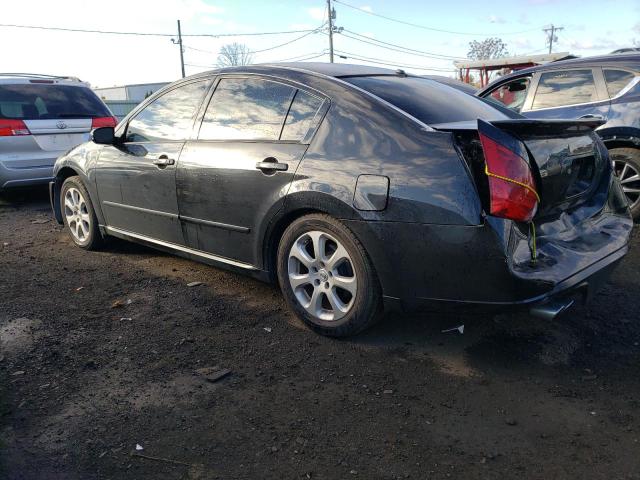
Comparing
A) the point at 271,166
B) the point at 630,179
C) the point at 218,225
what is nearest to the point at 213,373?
the point at 218,225

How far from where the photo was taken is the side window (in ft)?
22.1

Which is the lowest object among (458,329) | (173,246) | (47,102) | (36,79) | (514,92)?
(458,329)

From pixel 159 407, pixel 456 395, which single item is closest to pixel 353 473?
pixel 456 395

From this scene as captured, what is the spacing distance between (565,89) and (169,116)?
451cm

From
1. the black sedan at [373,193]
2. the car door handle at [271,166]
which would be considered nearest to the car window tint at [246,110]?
the black sedan at [373,193]

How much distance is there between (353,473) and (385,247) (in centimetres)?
120

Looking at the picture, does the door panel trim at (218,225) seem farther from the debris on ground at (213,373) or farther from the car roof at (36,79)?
the car roof at (36,79)

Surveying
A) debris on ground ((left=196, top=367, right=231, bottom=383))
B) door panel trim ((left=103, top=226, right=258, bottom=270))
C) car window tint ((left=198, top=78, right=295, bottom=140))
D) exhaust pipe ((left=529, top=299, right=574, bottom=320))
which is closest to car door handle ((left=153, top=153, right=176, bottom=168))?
car window tint ((left=198, top=78, right=295, bottom=140))

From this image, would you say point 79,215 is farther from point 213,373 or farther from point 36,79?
point 36,79

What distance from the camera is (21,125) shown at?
7.30 m

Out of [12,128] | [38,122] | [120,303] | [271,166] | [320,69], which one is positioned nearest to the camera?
[271,166]

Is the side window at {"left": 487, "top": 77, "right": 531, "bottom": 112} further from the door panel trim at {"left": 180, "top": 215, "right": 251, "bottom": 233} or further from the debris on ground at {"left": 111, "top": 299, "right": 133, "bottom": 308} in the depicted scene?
the debris on ground at {"left": 111, "top": 299, "right": 133, "bottom": 308}

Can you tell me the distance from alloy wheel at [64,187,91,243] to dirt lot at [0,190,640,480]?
4.18ft

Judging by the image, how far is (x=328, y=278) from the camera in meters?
3.34
